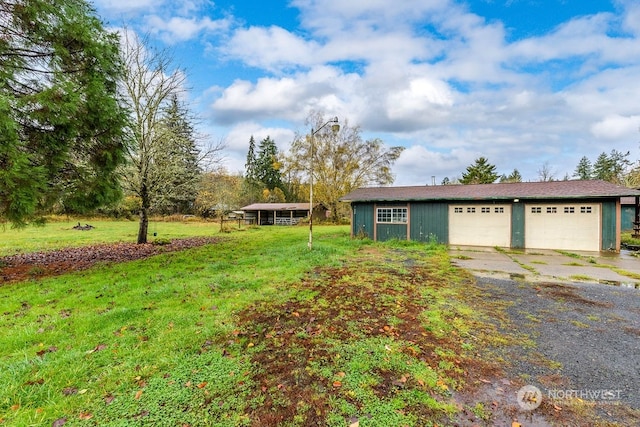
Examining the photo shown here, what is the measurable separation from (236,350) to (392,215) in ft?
38.3

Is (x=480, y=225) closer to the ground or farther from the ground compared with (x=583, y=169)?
closer to the ground

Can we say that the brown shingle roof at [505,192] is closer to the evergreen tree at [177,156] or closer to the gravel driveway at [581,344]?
the gravel driveway at [581,344]

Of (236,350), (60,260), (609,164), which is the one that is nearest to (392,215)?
(236,350)

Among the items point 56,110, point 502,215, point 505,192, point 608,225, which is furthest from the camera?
point 505,192

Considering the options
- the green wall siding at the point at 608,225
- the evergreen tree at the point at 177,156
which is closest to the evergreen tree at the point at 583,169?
the green wall siding at the point at 608,225

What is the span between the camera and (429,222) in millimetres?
13109

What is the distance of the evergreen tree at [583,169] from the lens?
48.5 meters

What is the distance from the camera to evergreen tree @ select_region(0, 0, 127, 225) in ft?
17.4

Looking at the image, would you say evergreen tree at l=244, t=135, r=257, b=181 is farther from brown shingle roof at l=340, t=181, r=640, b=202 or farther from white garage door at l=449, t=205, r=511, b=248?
white garage door at l=449, t=205, r=511, b=248

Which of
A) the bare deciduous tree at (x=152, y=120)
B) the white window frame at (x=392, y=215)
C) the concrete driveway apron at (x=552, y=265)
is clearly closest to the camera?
the concrete driveway apron at (x=552, y=265)

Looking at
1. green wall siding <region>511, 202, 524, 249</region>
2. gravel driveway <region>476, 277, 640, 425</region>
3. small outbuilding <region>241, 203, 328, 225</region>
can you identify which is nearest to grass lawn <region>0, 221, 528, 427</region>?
gravel driveway <region>476, 277, 640, 425</region>

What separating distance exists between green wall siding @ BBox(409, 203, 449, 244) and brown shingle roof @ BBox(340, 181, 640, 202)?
1.77 ft

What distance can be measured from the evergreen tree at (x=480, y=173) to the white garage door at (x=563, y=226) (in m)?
29.9

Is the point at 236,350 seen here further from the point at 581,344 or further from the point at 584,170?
the point at 584,170
